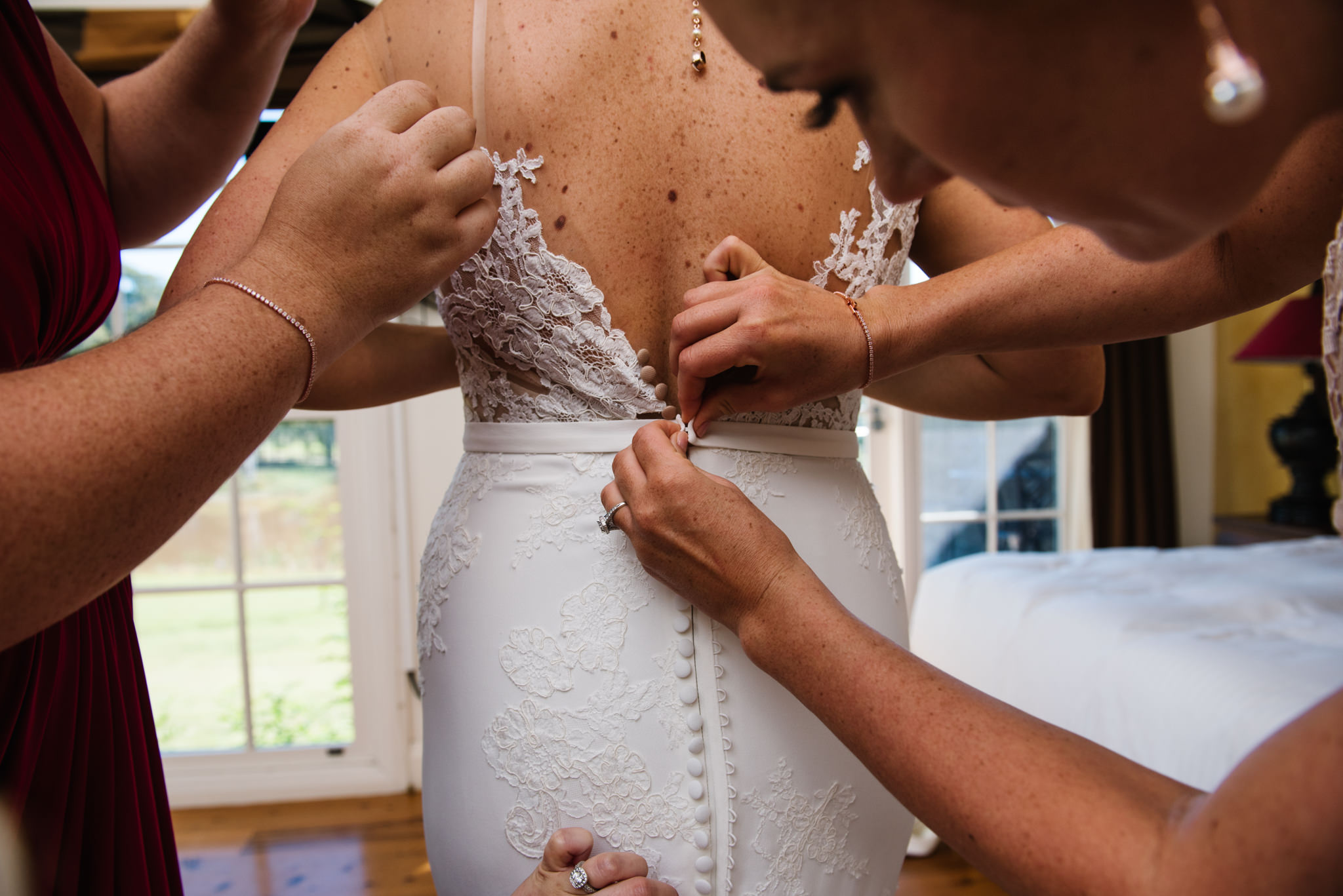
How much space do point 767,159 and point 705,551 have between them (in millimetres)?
390

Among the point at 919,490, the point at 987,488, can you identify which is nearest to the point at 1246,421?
the point at 987,488

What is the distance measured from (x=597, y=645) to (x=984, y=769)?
0.38 m

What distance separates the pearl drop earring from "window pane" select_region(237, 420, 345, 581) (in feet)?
11.8

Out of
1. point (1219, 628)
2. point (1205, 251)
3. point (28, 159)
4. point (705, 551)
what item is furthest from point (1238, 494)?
point (28, 159)

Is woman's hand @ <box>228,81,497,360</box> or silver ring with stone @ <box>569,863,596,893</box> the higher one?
woman's hand @ <box>228,81,497,360</box>

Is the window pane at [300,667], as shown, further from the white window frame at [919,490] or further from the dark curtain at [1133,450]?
the dark curtain at [1133,450]

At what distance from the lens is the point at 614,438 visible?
2.79 ft

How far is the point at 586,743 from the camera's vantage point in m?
0.79

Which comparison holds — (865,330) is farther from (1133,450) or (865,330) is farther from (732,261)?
(1133,450)

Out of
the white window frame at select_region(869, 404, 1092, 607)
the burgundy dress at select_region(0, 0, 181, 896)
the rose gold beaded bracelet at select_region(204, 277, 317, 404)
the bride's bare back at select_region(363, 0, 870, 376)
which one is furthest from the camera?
the white window frame at select_region(869, 404, 1092, 607)

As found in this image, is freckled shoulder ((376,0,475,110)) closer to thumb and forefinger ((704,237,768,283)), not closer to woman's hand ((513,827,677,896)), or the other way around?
→ thumb and forefinger ((704,237,768,283))

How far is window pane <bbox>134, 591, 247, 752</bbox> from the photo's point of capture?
3477 millimetres

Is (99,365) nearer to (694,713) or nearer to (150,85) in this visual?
(694,713)

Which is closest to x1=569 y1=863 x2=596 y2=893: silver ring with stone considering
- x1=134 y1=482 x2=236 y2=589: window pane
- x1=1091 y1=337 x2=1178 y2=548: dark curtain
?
x1=134 y1=482 x2=236 y2=589: window pane
